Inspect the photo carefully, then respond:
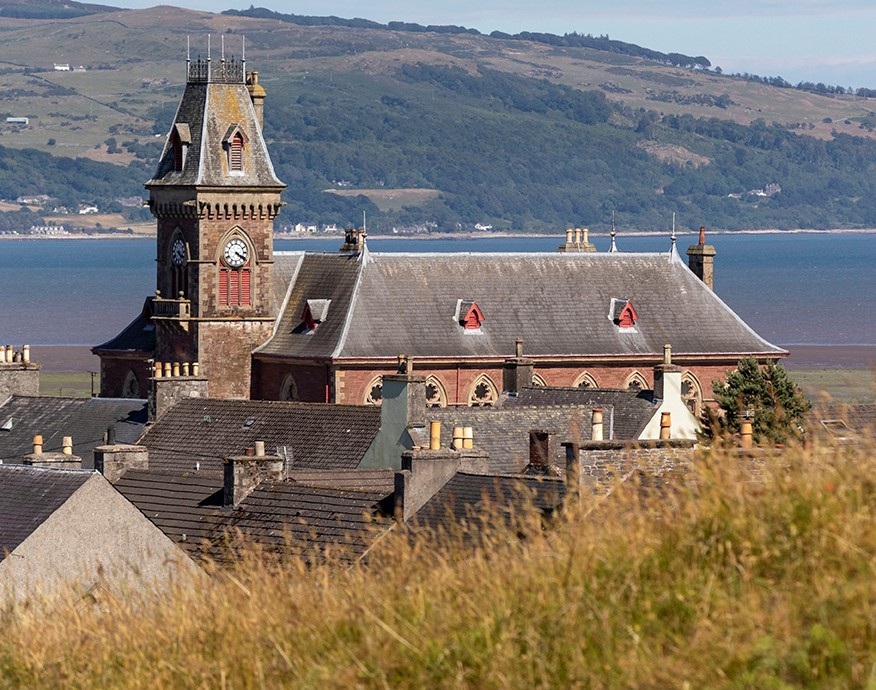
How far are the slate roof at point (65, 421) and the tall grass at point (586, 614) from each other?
124 feet

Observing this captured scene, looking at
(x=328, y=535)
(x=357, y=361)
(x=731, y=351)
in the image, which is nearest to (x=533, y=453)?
(x=328, y=535)

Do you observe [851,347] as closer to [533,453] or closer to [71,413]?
[71,413]

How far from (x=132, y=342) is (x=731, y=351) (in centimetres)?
1870

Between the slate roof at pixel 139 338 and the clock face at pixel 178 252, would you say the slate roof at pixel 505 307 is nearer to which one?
the clock face at pixel 178 252

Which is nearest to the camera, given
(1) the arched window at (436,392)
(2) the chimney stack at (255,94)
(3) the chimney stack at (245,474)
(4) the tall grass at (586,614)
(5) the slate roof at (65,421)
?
(4) the tall grass at (586,614)

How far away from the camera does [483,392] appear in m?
71.4

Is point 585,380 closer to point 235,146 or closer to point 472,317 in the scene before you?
point 472,317

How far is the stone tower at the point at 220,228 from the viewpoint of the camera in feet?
236

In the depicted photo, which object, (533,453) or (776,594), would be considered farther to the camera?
(533,453)

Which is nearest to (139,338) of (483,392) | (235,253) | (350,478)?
(235,253)

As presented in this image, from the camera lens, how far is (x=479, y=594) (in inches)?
554

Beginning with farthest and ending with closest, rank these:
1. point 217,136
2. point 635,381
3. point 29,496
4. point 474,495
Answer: point 635,381
point 217,136
point 29,496
point 474,495

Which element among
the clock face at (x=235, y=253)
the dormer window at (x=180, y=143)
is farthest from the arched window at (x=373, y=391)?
the dormer window at (x=180, y=143)

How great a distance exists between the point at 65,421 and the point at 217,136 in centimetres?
1733
